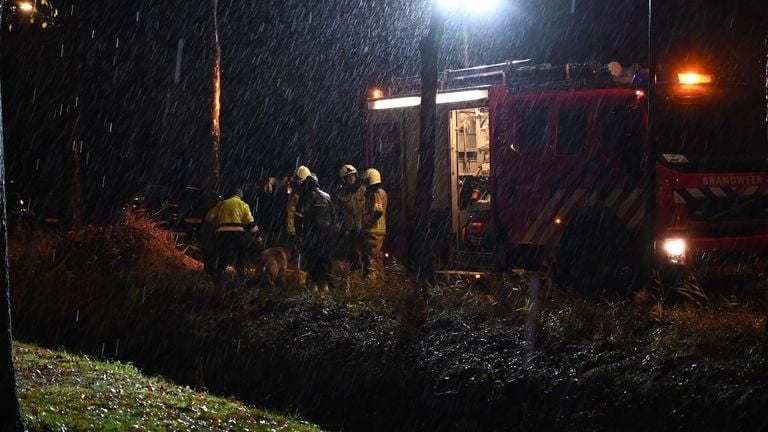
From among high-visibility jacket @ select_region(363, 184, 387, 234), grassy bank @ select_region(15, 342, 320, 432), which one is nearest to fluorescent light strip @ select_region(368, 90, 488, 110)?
high-visibility jacket @ select_region(363, 184, 387, 234)

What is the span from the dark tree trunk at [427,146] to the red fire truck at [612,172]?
2.67 metres

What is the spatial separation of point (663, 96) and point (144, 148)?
1939 centimetres

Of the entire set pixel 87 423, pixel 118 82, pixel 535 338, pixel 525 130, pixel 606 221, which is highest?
pixel 118 82

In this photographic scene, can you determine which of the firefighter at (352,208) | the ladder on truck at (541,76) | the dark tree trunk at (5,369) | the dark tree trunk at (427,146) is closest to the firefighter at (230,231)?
the firefighter at (352,208)

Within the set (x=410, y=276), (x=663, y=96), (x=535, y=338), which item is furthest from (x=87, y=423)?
(x=663, y=96)

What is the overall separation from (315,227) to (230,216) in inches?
46.1

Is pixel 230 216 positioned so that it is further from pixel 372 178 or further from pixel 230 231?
pixel 372 178

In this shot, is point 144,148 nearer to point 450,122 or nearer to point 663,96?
point 450,122

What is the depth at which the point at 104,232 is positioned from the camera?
492 inches

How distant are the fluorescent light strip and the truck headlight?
3702 mm

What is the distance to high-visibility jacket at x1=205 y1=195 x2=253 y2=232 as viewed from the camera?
40.0 feet

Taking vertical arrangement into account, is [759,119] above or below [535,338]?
above

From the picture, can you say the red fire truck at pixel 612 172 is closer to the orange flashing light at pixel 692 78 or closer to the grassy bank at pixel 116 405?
the orange flashing light at pixel 692 78

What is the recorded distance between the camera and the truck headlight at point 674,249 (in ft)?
34.3
